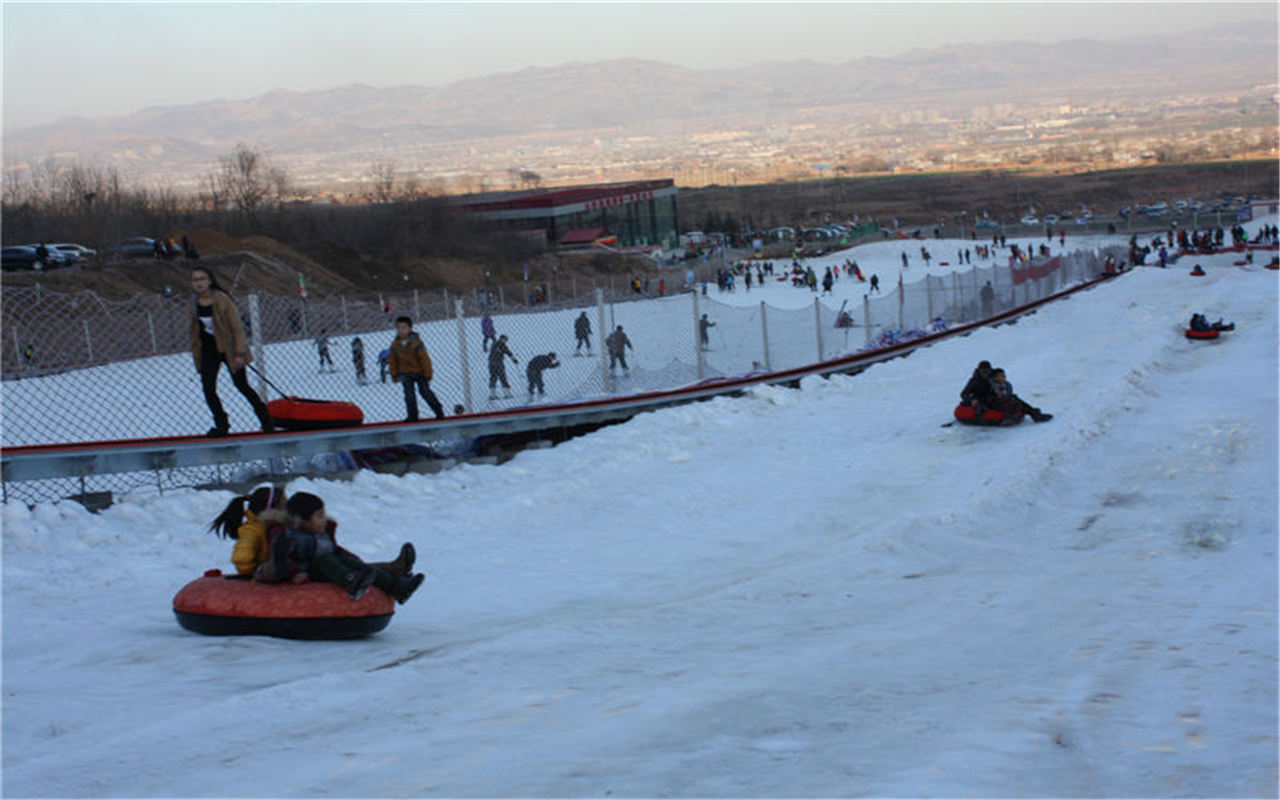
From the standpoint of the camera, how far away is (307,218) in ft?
300

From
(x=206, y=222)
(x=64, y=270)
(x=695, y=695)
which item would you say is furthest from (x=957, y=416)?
(x=206, y=222)

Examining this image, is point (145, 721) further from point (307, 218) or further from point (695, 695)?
point (307, 218)

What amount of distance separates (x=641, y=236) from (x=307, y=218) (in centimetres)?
3399

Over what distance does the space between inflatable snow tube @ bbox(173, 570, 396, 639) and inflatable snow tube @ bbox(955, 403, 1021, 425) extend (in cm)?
1045

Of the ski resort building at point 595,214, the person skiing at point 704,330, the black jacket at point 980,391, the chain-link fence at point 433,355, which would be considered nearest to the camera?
the black jacket at point 980,391

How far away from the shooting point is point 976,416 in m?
16.4

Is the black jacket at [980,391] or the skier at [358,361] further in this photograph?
the skier at [358,361]

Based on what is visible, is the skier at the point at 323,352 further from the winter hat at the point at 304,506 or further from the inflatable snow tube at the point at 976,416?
the winter hat at the point at 304,506

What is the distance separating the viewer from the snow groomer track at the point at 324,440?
1134 centimetres

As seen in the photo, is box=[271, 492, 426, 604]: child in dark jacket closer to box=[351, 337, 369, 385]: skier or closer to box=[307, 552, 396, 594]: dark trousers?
box=[307, 552, 396, 594]: dark trousers

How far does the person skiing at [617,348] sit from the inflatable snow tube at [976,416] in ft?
16.7

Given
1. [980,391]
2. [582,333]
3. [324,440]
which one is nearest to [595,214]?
[582,333]

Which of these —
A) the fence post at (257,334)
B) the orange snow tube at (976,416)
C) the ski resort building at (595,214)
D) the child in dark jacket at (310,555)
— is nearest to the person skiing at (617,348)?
the orange snow tube at (976,416)

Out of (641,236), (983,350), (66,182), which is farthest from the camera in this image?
(641,236)
